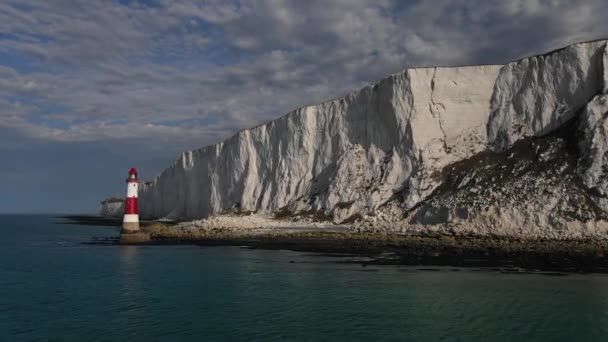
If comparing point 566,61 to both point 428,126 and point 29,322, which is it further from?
point 29,322

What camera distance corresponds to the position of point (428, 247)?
2525cm

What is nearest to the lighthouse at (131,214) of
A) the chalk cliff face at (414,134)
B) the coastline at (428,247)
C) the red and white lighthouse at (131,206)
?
the red and white lighthouse at (131,206)

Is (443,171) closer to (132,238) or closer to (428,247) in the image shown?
(428,247)

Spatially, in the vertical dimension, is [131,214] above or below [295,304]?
above

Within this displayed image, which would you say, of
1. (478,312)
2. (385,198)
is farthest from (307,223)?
(478,312)

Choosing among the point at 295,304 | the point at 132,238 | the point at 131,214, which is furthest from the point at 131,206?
the point at 295,304

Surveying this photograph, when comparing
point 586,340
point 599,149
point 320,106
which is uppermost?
point 320,106

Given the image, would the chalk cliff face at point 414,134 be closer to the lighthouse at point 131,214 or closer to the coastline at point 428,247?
the coastline at point 428,247

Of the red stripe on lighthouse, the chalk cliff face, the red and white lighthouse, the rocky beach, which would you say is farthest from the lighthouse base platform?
the chalk cliff face

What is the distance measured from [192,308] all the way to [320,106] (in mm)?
33938

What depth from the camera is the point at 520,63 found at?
1421 inches

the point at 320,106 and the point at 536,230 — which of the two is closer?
the point at 536,230

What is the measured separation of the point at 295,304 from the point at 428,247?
13.1 m

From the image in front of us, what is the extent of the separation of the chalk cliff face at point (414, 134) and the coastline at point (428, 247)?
3212mm
